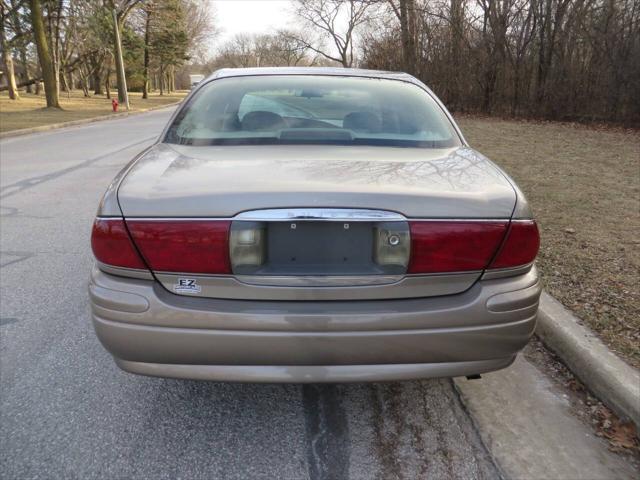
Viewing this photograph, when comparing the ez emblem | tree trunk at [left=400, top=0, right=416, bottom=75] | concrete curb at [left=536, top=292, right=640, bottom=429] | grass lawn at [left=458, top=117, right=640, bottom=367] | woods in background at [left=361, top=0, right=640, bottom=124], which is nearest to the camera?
the ez emblem

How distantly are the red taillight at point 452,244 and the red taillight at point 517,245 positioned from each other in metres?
0.04

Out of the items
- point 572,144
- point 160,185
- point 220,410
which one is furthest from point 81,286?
point 572,144

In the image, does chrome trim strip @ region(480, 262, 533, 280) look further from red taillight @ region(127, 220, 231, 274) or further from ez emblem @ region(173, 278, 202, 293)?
ez emblem @ region(173, 278, 202, 293)

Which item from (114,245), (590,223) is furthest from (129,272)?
(590,223)

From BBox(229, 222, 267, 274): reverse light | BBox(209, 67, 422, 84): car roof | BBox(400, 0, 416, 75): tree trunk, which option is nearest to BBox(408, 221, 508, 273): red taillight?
BBox(229, 222, 267, 274): reverse light

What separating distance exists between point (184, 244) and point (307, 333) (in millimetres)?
572

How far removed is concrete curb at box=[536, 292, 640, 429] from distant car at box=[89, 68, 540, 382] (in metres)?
0.67

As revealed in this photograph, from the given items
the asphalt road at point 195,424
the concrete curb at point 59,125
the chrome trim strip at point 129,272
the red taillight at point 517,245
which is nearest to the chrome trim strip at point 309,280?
the chrome trim strip at point 129,272

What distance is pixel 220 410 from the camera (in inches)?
96.0

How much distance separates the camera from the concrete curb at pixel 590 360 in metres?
2.33

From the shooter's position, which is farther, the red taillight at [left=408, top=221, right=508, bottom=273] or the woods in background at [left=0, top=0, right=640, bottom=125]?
the woods in background at [left=0, top=0, right=640, bottom=125]

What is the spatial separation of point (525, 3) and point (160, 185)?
2091cm

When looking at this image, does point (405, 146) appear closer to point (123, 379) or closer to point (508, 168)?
point (123, 379)

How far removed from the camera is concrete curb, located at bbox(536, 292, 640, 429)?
7.63 feet
